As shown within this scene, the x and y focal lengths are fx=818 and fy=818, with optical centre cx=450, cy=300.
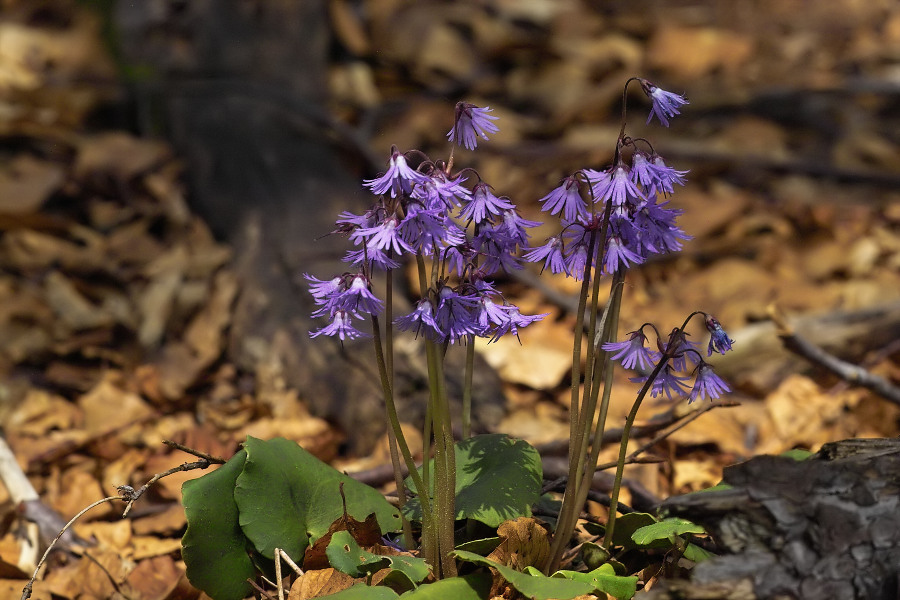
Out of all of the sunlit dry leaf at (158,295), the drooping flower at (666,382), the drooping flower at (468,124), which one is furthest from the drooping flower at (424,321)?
Result: the sunlit dry leaf at (158,295)

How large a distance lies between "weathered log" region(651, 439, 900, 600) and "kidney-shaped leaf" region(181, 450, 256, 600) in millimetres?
945

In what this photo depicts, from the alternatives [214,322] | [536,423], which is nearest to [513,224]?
[536,423]

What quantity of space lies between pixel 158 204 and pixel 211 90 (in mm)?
715

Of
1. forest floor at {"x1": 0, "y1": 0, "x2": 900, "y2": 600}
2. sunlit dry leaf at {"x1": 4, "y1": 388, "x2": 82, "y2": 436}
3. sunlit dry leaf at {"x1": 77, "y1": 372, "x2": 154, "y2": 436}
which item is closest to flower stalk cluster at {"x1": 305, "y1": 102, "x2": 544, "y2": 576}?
forest floor at {"x1": 0, "y1": 0, "x2": 900, "y2": 600}

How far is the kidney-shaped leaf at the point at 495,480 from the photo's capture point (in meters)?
1.80

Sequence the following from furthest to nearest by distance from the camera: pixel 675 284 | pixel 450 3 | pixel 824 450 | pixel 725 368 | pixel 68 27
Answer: pixel 450 3, pixel 68 27, pixel 675 284, pixel 725 368, pixel 824 450

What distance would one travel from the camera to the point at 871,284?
3936 millimetres

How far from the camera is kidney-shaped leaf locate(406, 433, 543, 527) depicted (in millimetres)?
1801

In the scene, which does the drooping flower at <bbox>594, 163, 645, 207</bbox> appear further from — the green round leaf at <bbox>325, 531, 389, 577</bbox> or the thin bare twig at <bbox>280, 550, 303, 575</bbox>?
the thin bare twig at <bbox>280, 550, 303, 575</bbox>

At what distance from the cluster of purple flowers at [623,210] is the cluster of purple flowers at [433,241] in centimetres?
10

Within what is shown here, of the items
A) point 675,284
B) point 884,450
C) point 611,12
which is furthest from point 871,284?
point 611,12

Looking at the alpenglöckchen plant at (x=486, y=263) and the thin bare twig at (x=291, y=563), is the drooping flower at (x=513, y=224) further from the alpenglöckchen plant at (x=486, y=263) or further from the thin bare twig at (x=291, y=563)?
the thin bare twig at (x=291, y=563)

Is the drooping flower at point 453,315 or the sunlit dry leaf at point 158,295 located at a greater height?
the drooping flower at point 453,315

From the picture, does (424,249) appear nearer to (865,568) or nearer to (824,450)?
(824,450)
